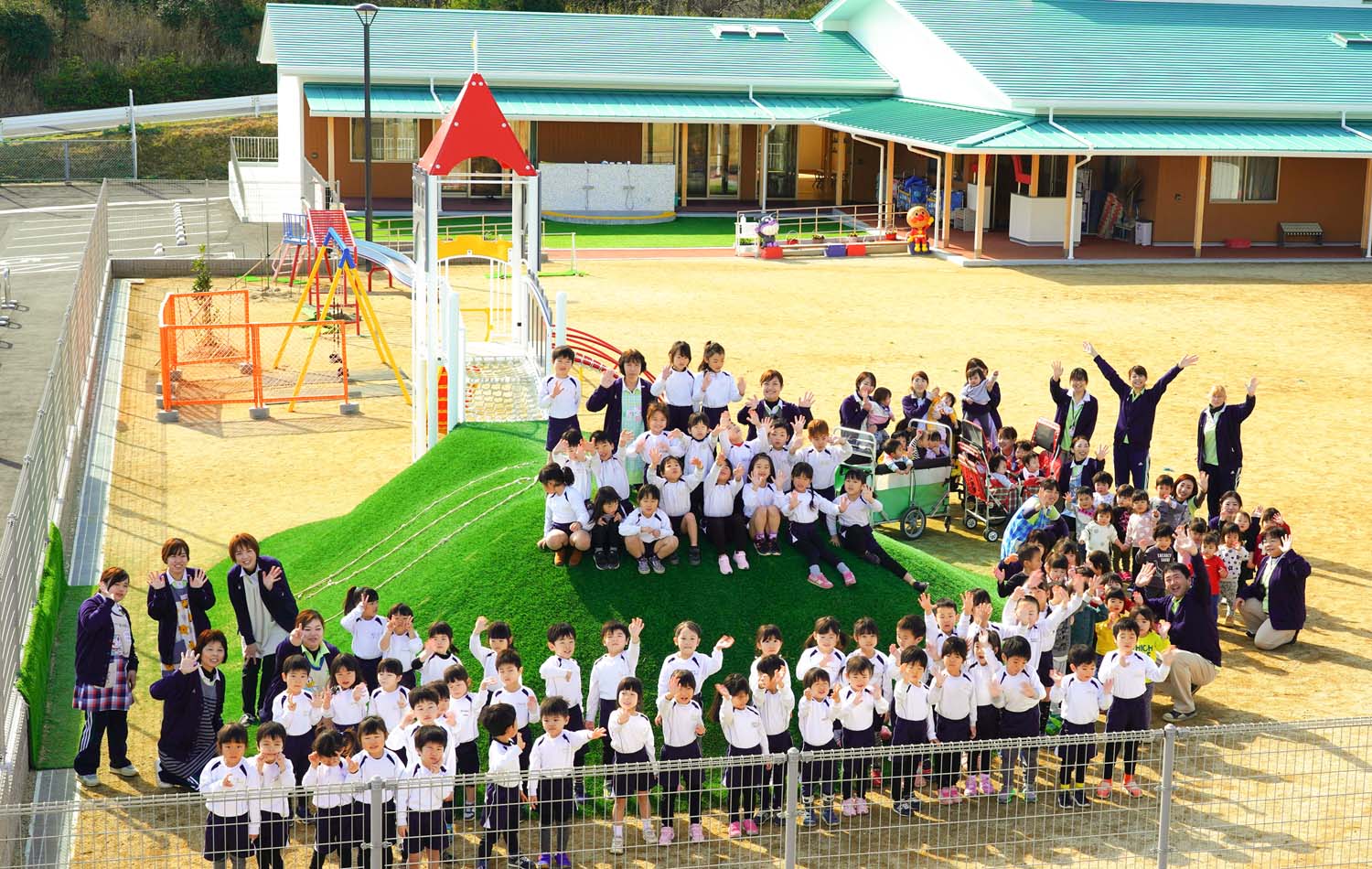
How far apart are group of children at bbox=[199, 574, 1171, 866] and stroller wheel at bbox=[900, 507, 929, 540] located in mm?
4365

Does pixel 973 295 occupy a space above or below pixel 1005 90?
below

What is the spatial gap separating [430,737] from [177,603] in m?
3.09

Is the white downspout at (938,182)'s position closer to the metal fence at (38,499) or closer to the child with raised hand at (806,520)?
the metal fence at (38,499)

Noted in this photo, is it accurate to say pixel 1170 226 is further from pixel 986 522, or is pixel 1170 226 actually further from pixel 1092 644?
pixel 1092 644

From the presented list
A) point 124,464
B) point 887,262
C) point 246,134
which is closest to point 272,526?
point 124,464

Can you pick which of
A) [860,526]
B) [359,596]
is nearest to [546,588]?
[359,596]

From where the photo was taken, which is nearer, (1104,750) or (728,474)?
(1104,750)

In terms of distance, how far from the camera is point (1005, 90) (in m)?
33.1

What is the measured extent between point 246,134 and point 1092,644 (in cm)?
4423

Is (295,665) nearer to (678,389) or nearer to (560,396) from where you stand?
(560,396)

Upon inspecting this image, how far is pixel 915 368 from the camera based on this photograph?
21312 mm

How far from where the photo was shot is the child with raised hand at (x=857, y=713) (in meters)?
8.94

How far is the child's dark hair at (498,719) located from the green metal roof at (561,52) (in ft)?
Result: 95.9

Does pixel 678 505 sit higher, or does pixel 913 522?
pixel 678 505
